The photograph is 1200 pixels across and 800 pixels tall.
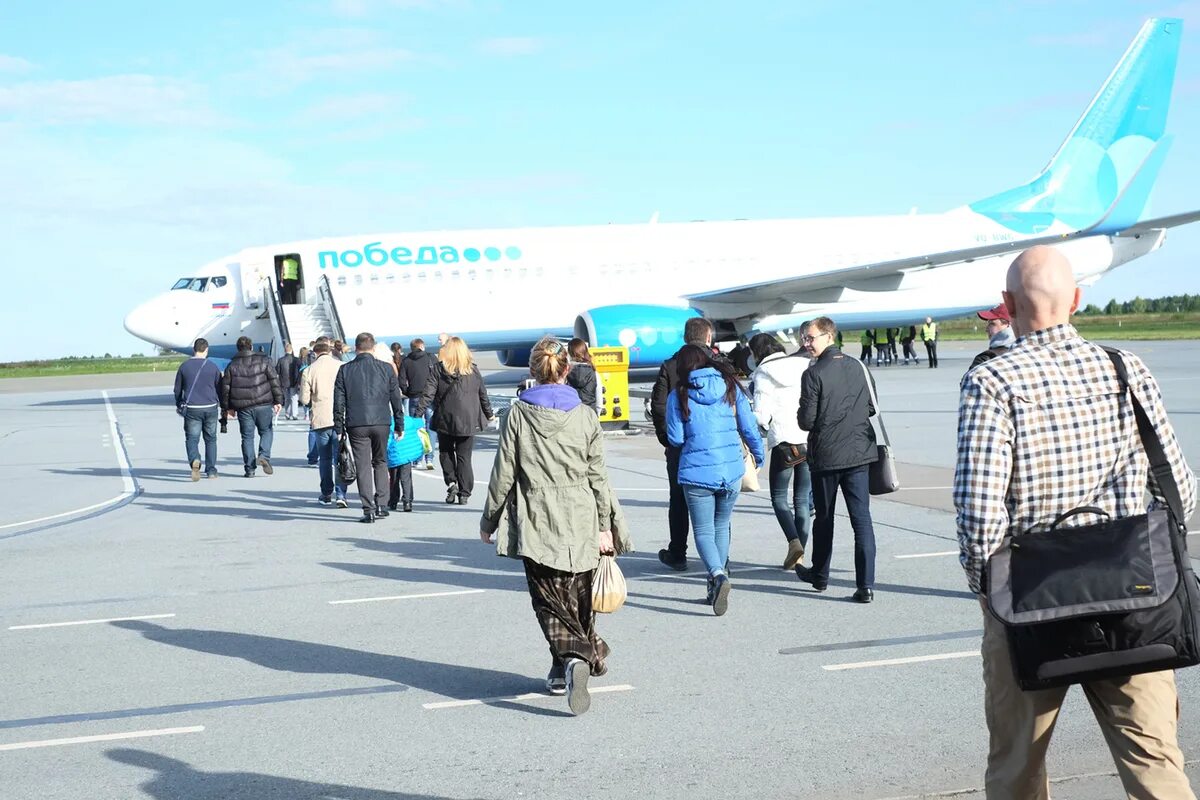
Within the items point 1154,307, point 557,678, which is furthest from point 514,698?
point 1154,307

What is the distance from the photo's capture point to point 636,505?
41.4 ft

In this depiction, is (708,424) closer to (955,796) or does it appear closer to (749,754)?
Result: (749,754)

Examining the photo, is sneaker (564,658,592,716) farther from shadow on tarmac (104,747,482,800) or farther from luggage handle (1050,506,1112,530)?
luggage handle (1050,506,1112,530)

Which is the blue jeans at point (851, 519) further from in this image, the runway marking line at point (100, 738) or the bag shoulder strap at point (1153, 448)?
the bag shoulder strap at point (1153, 448)

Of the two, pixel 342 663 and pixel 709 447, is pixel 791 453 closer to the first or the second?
pixel 709 447

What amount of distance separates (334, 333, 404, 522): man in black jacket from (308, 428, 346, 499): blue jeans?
4.25 feet

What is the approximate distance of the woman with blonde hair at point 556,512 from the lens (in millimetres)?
6082

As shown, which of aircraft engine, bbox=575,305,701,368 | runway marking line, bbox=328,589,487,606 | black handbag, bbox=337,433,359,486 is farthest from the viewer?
aircraft engine, bbox=575,305,701,368

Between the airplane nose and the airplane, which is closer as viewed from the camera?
the airplane

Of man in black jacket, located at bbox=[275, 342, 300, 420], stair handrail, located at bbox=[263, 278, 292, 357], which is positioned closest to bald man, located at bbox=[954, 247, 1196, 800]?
man in black jacket, located at bbox=[275, 342, 300, 420]

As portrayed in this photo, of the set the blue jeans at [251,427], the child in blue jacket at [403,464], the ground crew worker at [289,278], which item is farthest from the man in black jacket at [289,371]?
the child in blue jacket at [403,464]

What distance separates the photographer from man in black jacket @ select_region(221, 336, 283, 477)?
16.6 m

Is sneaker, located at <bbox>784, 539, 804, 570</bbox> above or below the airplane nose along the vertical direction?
below

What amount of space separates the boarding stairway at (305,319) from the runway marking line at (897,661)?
20801 millimetres
